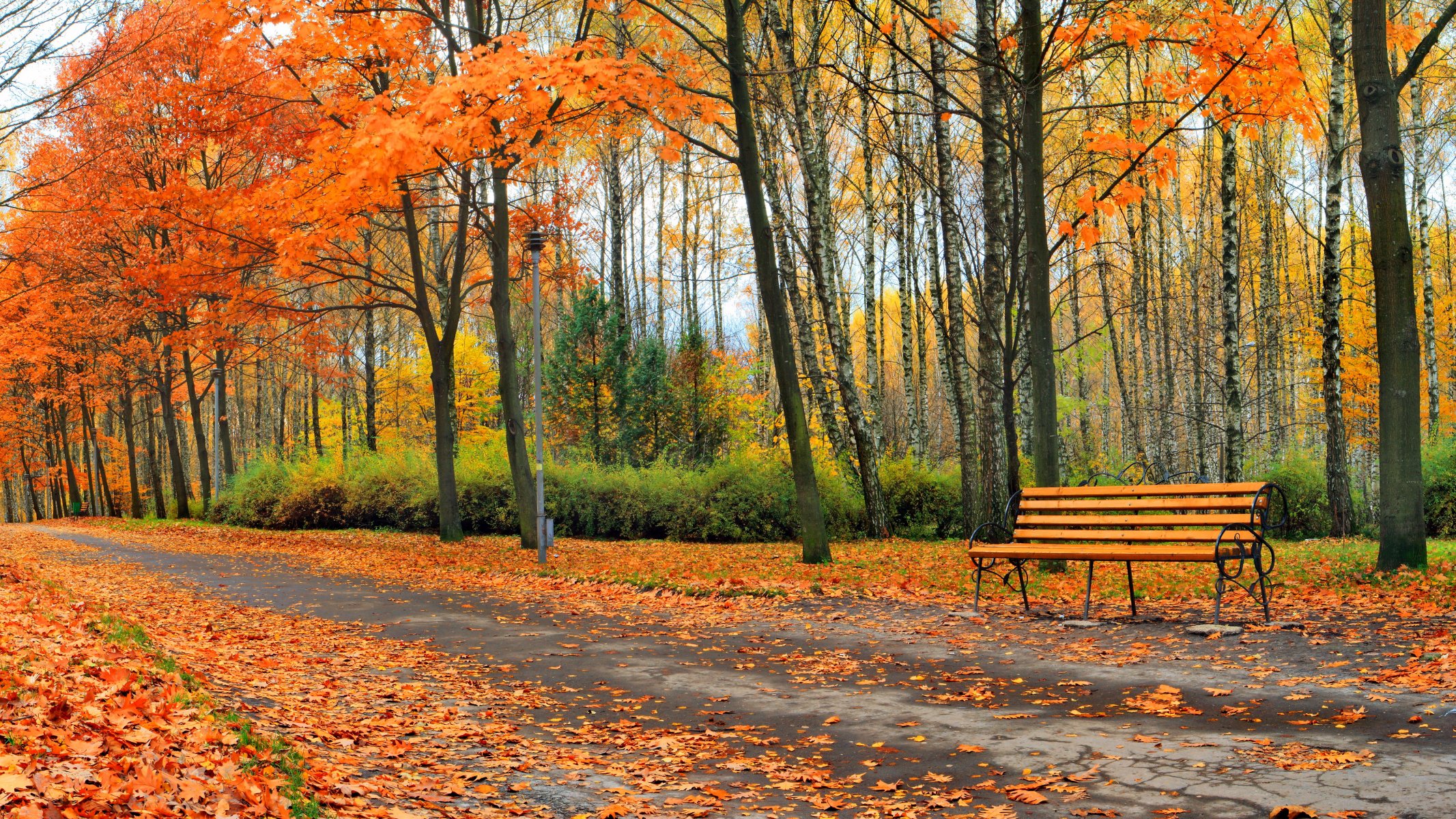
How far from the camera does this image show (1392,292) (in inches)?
309

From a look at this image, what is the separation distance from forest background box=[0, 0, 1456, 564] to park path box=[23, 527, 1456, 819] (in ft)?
10.1

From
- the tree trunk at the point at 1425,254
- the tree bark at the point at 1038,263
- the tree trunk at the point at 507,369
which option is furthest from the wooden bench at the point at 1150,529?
the tree trunk at the point at 1425,254

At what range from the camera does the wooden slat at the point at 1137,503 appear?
7340mm

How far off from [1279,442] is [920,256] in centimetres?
1133

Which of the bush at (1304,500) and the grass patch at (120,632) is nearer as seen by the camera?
the grass patch at (120,632)

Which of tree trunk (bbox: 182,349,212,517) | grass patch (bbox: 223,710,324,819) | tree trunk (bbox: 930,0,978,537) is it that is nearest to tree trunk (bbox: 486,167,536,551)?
tree trunk (bbox: 930,0,978,537)

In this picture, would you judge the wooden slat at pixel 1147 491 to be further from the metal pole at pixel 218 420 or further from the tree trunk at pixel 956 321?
the metal pole at pixel 218 420

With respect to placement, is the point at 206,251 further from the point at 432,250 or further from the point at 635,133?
the point at 432,250

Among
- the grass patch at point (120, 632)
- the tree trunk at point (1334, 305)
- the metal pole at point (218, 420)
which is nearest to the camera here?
the grass patch at point (120, 632)

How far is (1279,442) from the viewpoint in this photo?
26.9 metres

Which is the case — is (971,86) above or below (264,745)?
above

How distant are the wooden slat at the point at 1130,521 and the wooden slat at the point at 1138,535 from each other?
54mm

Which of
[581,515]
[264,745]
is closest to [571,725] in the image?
[264,745]

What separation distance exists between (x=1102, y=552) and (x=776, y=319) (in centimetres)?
523
